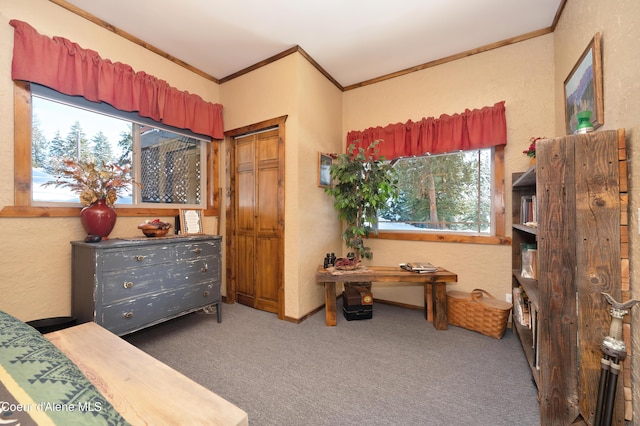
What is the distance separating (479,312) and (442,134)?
6.17 ft

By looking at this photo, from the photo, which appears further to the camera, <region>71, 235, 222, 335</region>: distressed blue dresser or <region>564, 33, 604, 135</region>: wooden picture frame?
<region>71, 235, 222, 335</region>: distressed blue dresser

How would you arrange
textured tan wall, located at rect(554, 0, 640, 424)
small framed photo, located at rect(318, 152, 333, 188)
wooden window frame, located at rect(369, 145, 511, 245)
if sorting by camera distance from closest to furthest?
textured tan wall, located at rect(554, 0, 640, 424)
wooden window frame, located at rect(369, 145, 511, 245)
small framed photo, located at rect(318, 152, 333, 188)

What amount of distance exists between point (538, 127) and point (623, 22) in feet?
4.36

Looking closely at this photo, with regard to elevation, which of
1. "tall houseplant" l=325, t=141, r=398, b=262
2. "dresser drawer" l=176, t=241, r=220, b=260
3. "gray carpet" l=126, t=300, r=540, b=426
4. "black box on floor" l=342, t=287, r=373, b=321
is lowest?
"gray carpet" l=126, t=300, r=540, b=426

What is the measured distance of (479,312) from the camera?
95.3 inches

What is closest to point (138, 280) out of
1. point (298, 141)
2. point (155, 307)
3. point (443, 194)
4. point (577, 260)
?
point (155, 307)

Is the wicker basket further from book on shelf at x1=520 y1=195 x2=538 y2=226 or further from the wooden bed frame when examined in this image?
the wooden bed frame

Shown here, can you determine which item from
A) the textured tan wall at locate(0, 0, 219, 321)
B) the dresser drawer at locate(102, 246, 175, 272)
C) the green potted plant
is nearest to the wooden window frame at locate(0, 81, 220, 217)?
the textured tan wall at locate(0, 0, 219, 321)

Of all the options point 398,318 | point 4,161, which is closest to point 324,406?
point 398,318

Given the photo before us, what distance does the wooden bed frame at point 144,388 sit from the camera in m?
0.75

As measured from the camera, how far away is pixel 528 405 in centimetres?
153

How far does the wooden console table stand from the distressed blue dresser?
1.21 meters

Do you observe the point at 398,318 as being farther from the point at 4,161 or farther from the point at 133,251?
the point at 4,161

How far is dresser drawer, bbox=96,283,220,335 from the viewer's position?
1.93 metres
